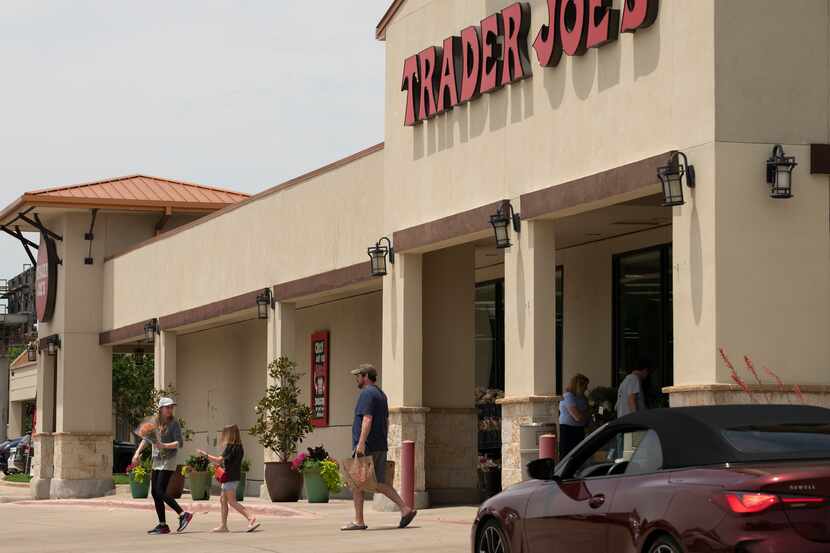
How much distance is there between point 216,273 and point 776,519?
935 inches

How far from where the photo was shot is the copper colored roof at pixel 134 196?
3669 cm

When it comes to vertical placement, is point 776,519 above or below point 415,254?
below

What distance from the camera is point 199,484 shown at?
29.3 m

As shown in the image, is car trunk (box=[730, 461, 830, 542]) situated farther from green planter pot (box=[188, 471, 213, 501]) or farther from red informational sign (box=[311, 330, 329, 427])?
red informational sign (box=[311, 330, 329, 427])

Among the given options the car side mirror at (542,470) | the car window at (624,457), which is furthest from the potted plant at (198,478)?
the car window at (624,457)

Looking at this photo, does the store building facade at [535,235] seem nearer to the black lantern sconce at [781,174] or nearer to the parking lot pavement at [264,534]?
the black lantern sconce at [781,174]

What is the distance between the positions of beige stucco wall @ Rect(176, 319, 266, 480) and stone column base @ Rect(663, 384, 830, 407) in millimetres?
18540

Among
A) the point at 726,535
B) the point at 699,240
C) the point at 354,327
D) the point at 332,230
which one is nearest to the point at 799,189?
the point at 699,240

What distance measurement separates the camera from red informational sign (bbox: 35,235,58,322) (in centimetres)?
3847

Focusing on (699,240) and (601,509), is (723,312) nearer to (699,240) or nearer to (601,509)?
(699,240)

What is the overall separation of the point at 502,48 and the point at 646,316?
4.95 m

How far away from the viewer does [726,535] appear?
28.9ft

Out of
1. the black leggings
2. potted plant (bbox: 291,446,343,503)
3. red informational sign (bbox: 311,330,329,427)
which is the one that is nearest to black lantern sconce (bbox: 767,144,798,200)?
the black leggings

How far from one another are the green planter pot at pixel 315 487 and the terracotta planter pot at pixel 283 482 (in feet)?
2.05
